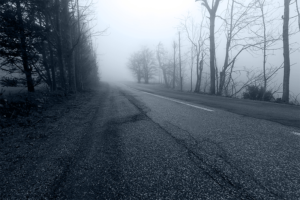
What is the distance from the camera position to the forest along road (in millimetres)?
1427

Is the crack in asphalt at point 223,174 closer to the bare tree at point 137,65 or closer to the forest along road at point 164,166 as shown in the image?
the forest along road at point 164,166

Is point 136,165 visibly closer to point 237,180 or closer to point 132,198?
point 132,198

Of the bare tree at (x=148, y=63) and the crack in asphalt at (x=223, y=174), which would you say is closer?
the crack in asphalt at (x=223, y=174)

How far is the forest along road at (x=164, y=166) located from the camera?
143 centimetres

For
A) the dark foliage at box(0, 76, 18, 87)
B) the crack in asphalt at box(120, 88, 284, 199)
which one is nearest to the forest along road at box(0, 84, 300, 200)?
the crack in asphalt at box(120, 88, 284, 199)

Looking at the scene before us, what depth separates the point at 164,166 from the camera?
5.98 ft

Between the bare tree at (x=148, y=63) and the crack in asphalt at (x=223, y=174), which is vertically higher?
the bare tree at (x=148, y=63)

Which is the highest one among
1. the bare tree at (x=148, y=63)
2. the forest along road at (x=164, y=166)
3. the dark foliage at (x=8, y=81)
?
the bare tree at (x=148, y=63)

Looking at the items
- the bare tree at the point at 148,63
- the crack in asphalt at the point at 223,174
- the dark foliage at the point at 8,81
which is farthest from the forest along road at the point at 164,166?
the bare tree at the point at 148,63

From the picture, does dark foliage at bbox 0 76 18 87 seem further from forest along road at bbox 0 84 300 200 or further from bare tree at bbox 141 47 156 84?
bare tree at bbox 141 47 156 84

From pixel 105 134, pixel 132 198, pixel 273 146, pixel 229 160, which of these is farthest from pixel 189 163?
pixel 105 134

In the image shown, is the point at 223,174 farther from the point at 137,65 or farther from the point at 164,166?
the point at 137,65

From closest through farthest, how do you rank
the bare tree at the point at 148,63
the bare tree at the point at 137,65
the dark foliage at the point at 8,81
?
the dark foliage at the point at 8,81 → the bare tree at the point at 148,63 → the bare tree at the point at 137,65

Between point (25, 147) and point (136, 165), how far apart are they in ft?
7.26
